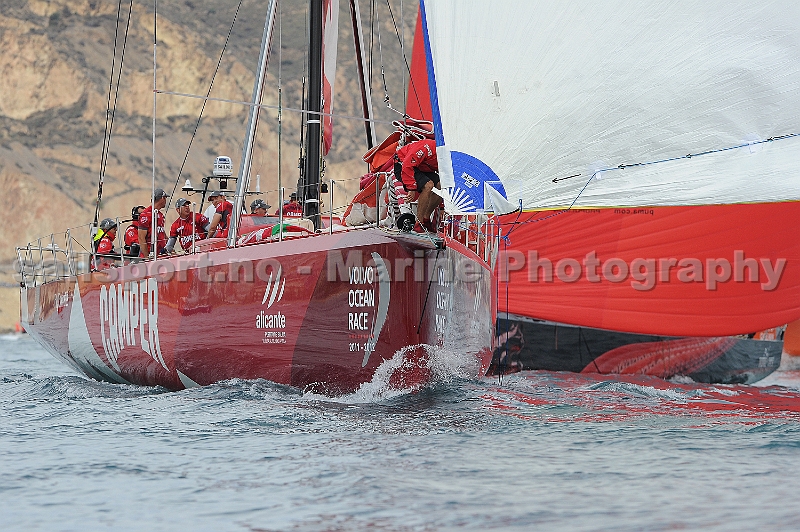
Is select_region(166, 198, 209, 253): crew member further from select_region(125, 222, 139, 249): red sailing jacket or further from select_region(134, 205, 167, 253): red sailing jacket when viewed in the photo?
select_region(125, 222, 139, 249): red sailing jacket

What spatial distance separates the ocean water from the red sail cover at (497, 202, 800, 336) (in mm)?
4036

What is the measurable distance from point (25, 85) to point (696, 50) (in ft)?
95.0

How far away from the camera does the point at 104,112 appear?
32.2 meters

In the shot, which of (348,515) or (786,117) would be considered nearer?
(348,515)

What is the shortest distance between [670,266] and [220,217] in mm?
5068

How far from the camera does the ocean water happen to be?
4023mm

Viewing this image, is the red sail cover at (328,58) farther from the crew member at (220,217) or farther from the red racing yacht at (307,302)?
the crew member at (220,217)

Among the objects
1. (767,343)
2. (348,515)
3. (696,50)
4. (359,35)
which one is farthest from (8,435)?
(767,343)

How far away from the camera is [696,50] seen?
19.2ft

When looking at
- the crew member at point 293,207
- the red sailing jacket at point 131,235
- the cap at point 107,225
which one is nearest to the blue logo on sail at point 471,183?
the crew member at point 293,207

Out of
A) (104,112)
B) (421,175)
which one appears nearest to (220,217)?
(421,175)

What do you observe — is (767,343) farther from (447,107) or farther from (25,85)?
(25,85)

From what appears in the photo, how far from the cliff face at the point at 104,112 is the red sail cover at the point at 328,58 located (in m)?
22.3

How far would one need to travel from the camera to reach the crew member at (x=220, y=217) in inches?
387
